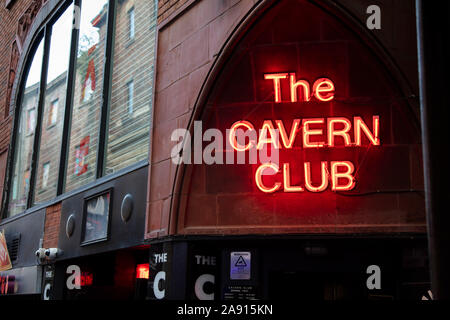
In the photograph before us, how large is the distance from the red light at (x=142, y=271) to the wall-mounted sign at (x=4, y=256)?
4954 mm

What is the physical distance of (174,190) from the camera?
30.6 feet

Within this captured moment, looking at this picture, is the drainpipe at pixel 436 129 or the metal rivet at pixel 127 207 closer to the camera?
the drainpipe at pixel 436 129

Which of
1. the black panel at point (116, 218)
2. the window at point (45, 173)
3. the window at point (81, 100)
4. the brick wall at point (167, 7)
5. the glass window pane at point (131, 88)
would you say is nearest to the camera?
the black panel at point (116, 218)

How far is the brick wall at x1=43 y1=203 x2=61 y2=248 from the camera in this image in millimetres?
13901

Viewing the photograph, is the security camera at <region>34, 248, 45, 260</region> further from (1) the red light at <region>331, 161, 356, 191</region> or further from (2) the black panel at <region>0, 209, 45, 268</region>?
(1) the red light at <region>331, 161, 356, 191</region>

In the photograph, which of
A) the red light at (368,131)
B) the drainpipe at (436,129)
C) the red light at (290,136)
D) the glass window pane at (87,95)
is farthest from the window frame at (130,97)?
the drainpipe at (436,129)

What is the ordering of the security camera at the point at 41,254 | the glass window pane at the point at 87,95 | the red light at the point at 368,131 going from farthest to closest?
1. the security camera at the point at 41,254
2. the glass window pane at the point at 87,95
3. the red light at the point at 368,131

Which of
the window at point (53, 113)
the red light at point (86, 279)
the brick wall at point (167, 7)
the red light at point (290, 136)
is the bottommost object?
the red light at point (86, 279)

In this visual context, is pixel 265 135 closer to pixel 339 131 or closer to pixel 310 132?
pixel 310 132

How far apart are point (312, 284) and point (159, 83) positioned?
424 centimetres

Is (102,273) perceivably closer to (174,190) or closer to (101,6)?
(174,190)

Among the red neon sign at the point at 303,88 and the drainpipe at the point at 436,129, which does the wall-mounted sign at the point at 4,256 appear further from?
the drainpipe at the point at 436,129

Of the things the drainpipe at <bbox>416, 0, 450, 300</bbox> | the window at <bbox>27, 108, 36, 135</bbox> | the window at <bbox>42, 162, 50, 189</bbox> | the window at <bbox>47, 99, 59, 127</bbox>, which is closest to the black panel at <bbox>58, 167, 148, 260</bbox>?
the window at <bbox>42, 162, 50, 189</bbox>

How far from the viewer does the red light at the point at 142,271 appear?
12798mm
